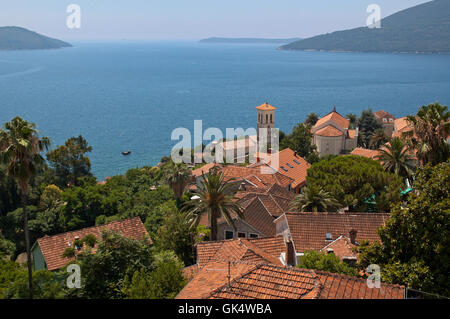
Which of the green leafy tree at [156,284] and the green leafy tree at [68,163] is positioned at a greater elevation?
the green leafy tree at [156,284]

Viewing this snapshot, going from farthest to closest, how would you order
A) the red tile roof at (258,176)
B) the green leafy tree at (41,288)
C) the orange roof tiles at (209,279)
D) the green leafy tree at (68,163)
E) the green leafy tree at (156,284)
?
the green leafy tree at (68,163), the red tile roof at (258,176), the green leafy tree at (41,288), the green leafy tree at (156,284), the orange roof tiles at (209,279)

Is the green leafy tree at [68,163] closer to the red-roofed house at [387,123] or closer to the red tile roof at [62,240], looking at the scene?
the red tile roof at [62,240]

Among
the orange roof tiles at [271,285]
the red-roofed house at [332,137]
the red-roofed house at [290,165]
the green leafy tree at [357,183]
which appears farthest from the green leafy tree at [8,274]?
the red-roofed house at [332,137]

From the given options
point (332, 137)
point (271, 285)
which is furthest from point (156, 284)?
point (332, 137)

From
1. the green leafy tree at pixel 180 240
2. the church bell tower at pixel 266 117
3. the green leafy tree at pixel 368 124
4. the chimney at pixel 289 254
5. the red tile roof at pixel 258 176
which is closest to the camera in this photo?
the chimney at pixel 289 254

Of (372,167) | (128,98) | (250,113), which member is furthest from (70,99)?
(372,167)

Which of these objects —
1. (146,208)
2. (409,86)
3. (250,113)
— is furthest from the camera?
(409,86)

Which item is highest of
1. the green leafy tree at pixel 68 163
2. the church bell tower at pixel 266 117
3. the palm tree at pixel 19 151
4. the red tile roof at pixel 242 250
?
the palm tree at pixel 19 151
